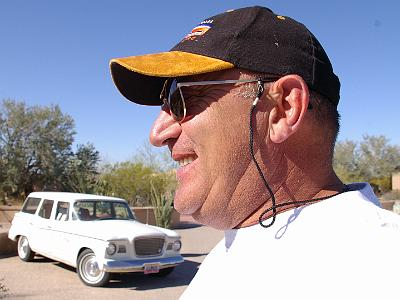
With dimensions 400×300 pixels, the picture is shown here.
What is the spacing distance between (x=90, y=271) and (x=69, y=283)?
493mm

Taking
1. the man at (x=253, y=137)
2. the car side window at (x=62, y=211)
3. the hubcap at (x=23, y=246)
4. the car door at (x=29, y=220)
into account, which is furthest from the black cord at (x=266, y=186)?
the hubcap at (x=23, y=246)

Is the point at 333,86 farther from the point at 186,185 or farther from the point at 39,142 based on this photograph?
the point at 39,142

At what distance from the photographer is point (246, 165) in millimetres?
1285

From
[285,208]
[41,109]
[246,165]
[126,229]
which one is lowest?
[126,229]

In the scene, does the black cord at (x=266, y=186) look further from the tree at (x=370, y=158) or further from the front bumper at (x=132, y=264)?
the tree at (x=370, y=158)

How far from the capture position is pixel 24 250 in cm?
1071

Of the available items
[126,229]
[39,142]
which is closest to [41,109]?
[39,142]

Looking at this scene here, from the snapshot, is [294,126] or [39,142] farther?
[39,142]

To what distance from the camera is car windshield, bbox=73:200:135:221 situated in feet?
30.3

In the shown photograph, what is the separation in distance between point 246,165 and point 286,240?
264 millimetres

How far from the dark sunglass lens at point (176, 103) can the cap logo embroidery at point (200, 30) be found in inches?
6.4

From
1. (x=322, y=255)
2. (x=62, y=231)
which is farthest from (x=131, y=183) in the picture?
(x=322, y=255)

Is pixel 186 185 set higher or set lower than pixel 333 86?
lower

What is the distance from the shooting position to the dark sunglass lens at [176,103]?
55.1 inches
